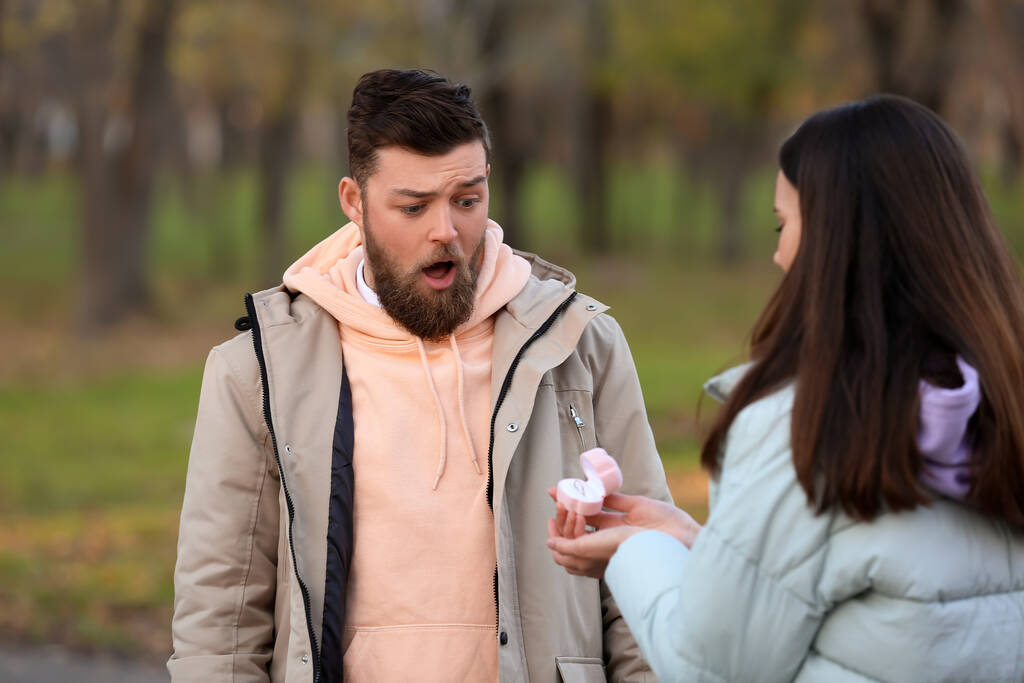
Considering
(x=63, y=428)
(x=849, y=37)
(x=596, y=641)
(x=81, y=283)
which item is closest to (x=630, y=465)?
(x=596, y=641)

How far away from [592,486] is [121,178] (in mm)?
20890

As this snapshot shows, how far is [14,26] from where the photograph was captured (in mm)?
20969

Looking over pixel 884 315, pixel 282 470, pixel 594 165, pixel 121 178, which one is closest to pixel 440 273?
pixel 282 470

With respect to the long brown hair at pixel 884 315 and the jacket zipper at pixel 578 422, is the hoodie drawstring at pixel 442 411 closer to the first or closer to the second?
the jacket zipper at pixel 578 422

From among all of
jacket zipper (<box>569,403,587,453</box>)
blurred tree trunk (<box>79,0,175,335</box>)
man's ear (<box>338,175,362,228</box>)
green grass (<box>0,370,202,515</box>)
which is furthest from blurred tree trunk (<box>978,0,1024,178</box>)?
blurred tree trunk (<box>79,0,175,335</box>)

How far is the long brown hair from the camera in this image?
2258 mm

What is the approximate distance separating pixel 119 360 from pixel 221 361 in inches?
672

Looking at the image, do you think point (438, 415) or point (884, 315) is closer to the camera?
point (884, 315)

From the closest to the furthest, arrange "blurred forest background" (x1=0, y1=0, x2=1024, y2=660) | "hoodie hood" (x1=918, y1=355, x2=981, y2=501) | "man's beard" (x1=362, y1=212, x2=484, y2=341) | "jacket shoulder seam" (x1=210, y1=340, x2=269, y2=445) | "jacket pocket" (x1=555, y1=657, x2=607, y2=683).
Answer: "hoodie hood" (x1=918, y1=355, x2=981, y2=501) → "jacket pocket" (x1=555, y1=657, x2=607, y2=683) → "jacket shoulder seam" (x1=210, y1=340, x2=269, y2=445) → "man's beard" (x1=362, y1=212, x2=484, y2=341) → "blurred forest background" (x1=0, y1=0, x2=1024, y2=660)

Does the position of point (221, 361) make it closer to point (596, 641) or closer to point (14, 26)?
point (596, 641)

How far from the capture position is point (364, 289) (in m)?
3.81

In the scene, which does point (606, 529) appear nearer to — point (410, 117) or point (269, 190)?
point (410, 117)

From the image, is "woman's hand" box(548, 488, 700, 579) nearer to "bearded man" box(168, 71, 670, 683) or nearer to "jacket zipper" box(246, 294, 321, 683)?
"bearded man" box(168, 71, 670, 683)

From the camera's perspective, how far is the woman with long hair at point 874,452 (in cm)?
227
